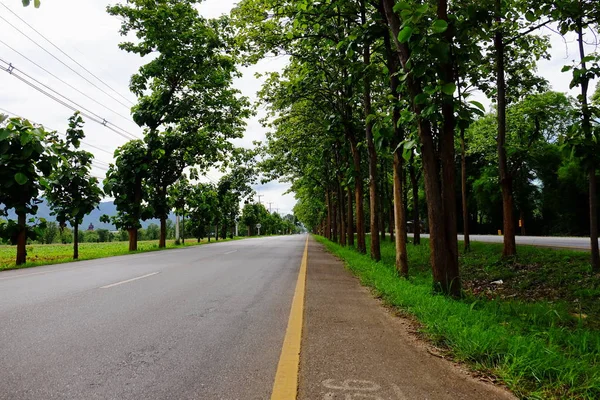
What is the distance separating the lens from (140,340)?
4.35m

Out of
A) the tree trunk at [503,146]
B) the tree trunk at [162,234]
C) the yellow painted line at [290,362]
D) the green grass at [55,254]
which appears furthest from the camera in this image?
the tree trunk at [162,234]

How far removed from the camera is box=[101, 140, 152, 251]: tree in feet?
78.4

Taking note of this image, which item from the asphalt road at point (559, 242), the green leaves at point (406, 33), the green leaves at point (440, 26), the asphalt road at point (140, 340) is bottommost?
the asphalt road at point (140, 340)

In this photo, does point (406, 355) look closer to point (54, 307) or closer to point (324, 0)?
point (54, 307)

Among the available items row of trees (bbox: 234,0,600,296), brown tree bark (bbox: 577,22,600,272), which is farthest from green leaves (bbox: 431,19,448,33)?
brown tree bark (bbox: 577,22,600,272)

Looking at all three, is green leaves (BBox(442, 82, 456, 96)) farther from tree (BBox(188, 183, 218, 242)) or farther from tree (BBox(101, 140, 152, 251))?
tree (BBox(188, 183, 218, 242))

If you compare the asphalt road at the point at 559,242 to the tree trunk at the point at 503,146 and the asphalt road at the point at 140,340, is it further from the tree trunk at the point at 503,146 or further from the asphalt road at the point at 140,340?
the asphalt road at the point at 140,340

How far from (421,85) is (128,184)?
71.4ft

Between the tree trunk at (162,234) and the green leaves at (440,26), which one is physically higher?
the green leaves at (440,26)

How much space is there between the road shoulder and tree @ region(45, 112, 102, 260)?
52.0 feet

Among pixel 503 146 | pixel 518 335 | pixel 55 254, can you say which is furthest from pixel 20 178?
pixel 503 146

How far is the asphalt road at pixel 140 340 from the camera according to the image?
3.14 metres

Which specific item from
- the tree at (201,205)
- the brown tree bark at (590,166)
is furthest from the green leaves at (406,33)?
the tree at (201,205)

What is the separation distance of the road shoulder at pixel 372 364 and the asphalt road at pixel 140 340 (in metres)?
0.41
